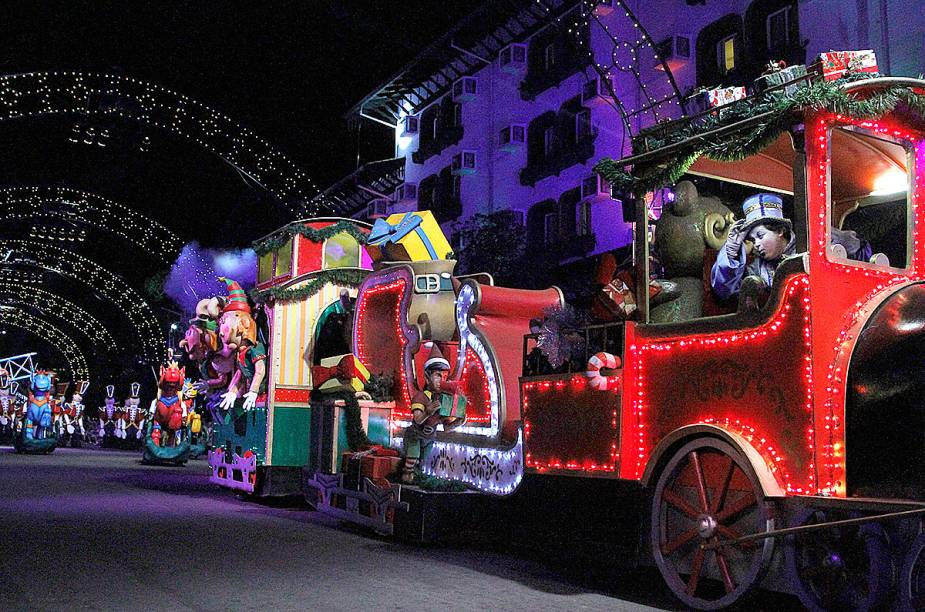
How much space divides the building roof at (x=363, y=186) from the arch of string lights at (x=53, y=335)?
16372 mm

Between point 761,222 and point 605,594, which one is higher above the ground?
point 761,222

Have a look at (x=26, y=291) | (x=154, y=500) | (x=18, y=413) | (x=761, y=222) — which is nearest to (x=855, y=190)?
(x=761, y=222)

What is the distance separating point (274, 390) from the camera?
1302 centimetres

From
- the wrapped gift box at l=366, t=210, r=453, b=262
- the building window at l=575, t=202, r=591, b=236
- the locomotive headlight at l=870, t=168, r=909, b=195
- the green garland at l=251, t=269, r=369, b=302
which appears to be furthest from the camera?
the building window at l=575, t=202, r=591, b=236

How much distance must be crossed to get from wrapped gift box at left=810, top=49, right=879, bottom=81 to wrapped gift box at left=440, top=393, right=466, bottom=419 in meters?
5.08

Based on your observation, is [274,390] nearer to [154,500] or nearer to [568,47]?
[154,500]

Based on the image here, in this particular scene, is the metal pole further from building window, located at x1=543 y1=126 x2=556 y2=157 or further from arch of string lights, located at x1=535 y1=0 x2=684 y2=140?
building window, located at x1=543 y1=126 x2=556 y2=157

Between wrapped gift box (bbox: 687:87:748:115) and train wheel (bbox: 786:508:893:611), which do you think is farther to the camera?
wrapped gift box (bbox: 687:87:748:115)

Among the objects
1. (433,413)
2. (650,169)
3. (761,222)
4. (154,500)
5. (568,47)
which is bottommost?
(154,500)

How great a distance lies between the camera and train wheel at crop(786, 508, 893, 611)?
4715 millimetres

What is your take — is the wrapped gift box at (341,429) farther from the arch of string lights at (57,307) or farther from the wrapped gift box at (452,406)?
the arch of string lights at (57,307)

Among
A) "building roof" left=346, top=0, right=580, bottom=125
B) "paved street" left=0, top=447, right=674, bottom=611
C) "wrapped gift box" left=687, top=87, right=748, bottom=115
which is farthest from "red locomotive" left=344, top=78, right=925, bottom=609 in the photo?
"building roof" left=346, top=0, right=580, bottom=125

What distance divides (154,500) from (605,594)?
8.11 m

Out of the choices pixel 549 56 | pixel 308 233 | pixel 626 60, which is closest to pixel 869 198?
pixel 308 233
